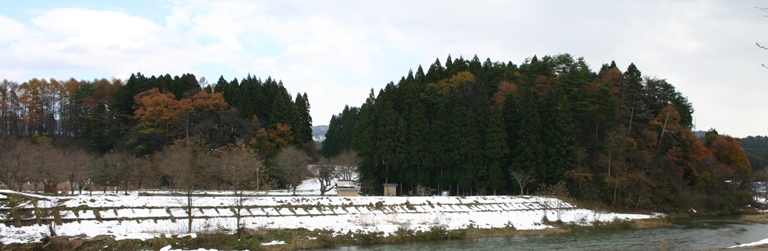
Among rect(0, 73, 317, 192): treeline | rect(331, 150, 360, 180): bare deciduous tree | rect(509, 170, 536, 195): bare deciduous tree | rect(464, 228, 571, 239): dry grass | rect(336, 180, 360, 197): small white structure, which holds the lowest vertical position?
rect(464, 228, 571, 239): dry grass

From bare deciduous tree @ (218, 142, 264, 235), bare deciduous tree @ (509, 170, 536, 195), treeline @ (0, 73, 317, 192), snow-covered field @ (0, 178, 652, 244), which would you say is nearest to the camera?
snow-covered field @ (0, 178, 652, 244)

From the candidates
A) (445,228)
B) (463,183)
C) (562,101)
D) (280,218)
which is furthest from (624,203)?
(280,218)

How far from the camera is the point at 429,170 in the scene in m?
43.6

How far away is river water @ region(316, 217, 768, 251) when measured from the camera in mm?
23297

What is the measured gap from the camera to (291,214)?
1107 inches

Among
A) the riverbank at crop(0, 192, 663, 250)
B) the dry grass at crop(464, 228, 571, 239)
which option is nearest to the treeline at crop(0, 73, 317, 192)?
the riverbank at crop(0, 192, 663, 250)

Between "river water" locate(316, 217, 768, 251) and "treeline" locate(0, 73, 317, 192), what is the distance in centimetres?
1473

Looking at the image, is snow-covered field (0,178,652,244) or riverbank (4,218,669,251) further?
snow-covered field (0,178,652,244)

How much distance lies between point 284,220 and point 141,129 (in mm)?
28680

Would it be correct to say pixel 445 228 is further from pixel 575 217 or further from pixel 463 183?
pixel 463 183

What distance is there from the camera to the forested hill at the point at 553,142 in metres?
40.0

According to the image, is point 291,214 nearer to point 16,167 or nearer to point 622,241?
point 16,167

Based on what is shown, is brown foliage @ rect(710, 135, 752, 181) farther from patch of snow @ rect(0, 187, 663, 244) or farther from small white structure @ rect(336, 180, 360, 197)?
small white structure @ rect(336, 180, 360, 197)

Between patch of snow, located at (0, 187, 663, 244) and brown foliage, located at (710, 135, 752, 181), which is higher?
brown foliage, located at (710, 135, 752, 181)
